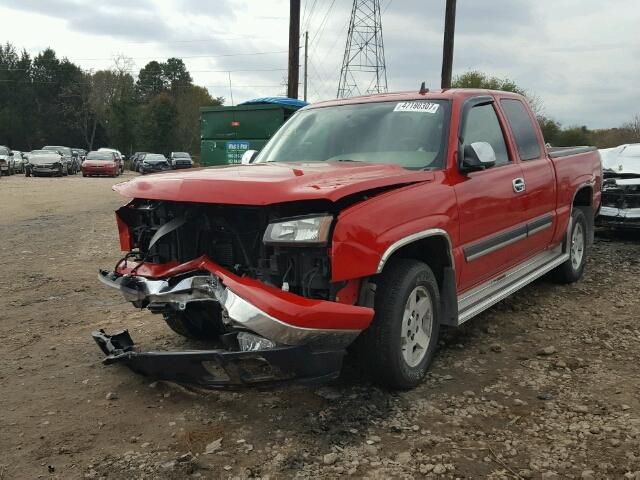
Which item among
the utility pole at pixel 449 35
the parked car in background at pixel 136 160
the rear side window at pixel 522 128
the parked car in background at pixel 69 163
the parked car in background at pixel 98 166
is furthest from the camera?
the parked car in background at pixel 136 160

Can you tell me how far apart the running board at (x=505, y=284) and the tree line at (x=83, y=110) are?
61.9 metres

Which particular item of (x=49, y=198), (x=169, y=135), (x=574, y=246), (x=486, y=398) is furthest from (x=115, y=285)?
(x=169, y=135)

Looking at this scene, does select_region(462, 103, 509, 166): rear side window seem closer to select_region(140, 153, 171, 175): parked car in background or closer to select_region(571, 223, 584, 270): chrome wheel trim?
select_region(571, 223, 584, 270): chrome wheel trim

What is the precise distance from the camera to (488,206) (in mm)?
4422

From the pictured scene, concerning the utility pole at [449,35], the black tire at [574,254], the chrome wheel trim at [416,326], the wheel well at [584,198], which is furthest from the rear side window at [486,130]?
the utility pole at [449,35]

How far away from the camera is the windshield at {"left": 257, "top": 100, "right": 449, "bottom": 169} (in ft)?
14.1

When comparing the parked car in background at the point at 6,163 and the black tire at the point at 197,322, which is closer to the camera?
the black tire at the point at 197,322

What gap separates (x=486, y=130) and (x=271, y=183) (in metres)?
Answer: 2.43

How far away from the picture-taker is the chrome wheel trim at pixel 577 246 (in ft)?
21.3

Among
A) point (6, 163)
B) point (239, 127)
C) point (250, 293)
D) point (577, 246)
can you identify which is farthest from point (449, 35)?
point (6, 163)

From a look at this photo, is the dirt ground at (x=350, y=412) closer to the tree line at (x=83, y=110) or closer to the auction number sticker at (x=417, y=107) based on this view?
the auction number sticker at (x=417, y=107)

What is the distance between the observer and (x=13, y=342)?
16.0 ft

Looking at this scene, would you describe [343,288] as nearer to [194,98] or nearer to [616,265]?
[616,265]

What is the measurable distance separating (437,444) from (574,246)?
418 centimetres
